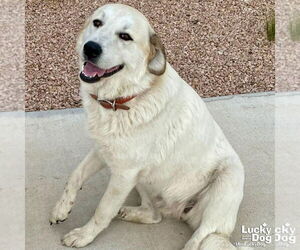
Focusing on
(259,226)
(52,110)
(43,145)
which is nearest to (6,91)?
(52,110)

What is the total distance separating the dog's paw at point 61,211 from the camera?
329 cm

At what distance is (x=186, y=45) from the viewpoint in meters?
5.30

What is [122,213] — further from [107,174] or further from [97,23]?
[97,23]

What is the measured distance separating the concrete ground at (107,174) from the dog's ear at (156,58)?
38.4 inches

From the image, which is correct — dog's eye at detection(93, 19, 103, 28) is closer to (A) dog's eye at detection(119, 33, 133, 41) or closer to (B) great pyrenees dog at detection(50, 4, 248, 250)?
(B) great pyrenees dog at detection(50, 4, 248, 250)

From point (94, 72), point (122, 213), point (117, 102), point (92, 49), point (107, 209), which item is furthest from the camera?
point (122, 213)

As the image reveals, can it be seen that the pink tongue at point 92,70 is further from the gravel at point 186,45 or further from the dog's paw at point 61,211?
the gravel at point 186,45

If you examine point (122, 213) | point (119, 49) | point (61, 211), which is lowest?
point (122, 213)

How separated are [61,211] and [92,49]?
994 mm

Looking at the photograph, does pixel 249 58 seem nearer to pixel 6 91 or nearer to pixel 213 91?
pixel 213 91

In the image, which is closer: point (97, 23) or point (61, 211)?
point (97, 23)

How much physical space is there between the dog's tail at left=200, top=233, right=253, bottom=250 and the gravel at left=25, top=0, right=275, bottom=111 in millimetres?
1842

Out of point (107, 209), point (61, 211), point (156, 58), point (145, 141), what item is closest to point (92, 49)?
point (156, 58)

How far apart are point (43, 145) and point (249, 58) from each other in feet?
6.98
